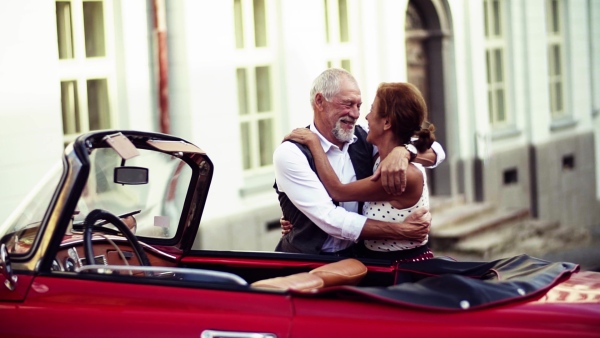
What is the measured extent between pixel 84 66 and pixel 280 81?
278 cm

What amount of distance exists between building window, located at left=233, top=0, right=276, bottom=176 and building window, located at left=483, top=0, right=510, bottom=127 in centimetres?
494

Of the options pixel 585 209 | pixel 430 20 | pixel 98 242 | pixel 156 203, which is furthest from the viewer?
pixel 585 209

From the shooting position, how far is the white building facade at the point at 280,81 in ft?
31.5

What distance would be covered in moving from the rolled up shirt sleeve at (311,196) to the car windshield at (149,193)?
1.66 feet

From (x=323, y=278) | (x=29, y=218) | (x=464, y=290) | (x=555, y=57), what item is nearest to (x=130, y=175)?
(x=29, y=218)

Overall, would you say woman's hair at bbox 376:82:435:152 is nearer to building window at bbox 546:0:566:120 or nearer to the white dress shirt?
the white dress shirt

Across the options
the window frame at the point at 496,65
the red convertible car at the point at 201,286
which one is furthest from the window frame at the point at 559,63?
the red convertible car at the point at 201,286

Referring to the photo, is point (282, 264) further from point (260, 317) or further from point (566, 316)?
point (566, 316)

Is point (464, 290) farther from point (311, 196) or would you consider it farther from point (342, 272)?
point (311, 196)

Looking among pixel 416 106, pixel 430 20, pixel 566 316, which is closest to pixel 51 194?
pixel 416 106

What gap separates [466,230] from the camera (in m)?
13.8

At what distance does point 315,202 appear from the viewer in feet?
17.3

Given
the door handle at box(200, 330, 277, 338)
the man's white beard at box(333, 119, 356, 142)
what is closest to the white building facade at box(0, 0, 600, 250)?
the man's white beard at box(333, 119, 356, 142)

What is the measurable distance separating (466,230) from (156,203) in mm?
8456
